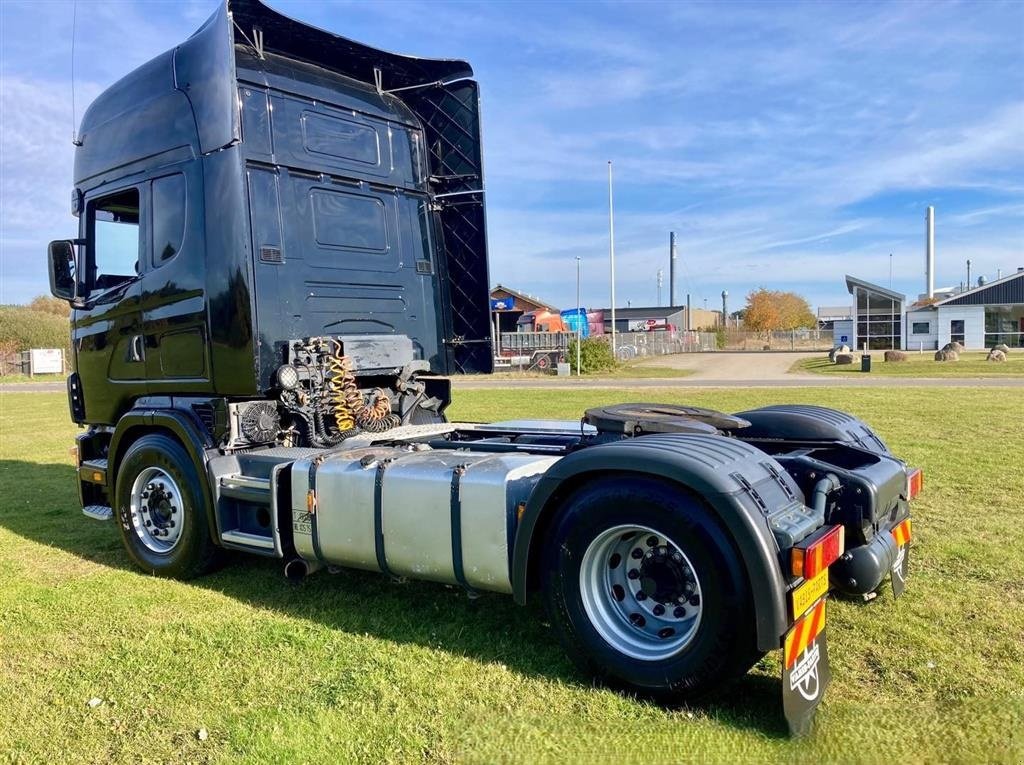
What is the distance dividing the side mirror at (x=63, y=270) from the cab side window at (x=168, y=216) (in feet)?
3.38

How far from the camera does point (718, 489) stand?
3.12 m

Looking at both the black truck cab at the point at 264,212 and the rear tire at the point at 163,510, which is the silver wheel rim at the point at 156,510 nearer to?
the rear tire at the point at 163,510

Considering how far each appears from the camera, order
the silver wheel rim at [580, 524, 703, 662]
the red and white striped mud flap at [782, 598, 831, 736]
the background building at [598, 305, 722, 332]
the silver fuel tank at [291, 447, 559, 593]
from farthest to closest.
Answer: the background building at [598, 305, 722, 332] < the silver fuel tank at [291, 447, 559, 593] < the silver wheel rim at [580, 524, 703, 662] < the red and white striped mud flap at [782, 598, 831, 736]

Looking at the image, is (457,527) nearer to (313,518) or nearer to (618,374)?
(313,518)

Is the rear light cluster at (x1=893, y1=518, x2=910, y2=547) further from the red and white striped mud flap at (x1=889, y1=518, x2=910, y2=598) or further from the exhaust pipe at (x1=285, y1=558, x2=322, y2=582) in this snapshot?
the exhaust pipe at (x1=285, y1=558, x2=322, y2=582)

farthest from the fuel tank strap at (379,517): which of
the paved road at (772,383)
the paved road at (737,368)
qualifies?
the paved road at (737,368)

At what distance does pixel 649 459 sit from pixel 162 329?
12.4 ft

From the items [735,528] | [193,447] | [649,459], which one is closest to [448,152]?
[193,447]

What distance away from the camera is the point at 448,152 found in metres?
6.62

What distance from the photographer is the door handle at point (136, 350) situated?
18.7 feet

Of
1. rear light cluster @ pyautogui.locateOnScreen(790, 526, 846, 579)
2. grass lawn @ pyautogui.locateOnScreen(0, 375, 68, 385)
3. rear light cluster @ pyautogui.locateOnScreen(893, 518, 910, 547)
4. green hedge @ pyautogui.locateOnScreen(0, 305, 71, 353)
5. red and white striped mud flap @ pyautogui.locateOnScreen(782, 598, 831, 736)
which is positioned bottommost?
red and white striped mud flap @ pyautogui.locateOnScreen(782, 598, 831, 736)

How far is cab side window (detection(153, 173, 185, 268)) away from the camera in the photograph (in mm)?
5340

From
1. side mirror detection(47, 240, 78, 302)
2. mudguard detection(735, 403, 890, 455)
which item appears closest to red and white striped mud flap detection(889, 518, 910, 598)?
mudguard detection(735, 403, 890, 455)

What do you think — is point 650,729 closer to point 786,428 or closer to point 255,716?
point 255,716
